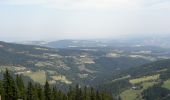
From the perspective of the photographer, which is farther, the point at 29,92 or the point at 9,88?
the point at 29,92

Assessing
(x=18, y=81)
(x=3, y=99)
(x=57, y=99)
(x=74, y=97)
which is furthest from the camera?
(x=74, y=97)

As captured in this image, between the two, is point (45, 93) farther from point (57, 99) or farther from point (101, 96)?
point (101, 96)

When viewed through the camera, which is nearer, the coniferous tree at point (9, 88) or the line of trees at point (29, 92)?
the coniferous tree at point (9, 88)

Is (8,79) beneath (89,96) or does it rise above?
above

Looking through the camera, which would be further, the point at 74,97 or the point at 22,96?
the point at 74,97

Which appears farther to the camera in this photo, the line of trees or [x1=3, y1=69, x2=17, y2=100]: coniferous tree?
the line of trees

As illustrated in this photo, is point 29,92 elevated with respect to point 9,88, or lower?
lower

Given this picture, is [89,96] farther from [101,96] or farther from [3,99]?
[3,99]

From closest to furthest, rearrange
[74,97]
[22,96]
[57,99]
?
[22,96] → [57,99] → [74,97]

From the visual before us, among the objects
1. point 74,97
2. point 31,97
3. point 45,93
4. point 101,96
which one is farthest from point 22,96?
point 101,96
